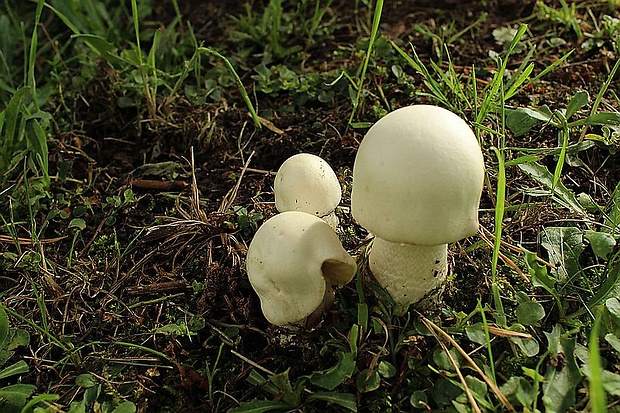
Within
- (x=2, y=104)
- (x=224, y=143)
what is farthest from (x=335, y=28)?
(x=2, y=104)

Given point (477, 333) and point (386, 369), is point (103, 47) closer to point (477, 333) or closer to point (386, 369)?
point (386, 369)

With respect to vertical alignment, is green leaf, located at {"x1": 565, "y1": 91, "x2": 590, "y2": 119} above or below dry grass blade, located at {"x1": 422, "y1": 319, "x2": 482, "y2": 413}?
above

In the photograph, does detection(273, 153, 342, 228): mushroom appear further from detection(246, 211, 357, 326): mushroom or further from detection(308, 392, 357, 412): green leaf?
detection(308, 392, 357, 412): green leaf

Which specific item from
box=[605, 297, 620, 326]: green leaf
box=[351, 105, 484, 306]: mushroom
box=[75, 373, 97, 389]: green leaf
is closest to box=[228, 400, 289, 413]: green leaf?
box=[75, 373, 97, 389]: green leaf

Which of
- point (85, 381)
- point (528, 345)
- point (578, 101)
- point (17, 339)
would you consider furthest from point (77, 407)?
point (578, 101)

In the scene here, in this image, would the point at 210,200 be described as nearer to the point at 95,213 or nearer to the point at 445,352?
the point at 95,213

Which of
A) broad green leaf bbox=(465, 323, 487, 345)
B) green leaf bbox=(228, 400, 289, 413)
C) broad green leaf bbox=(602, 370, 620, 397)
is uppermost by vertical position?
broad green leaf bbox=(465, 323, 487, 345)
